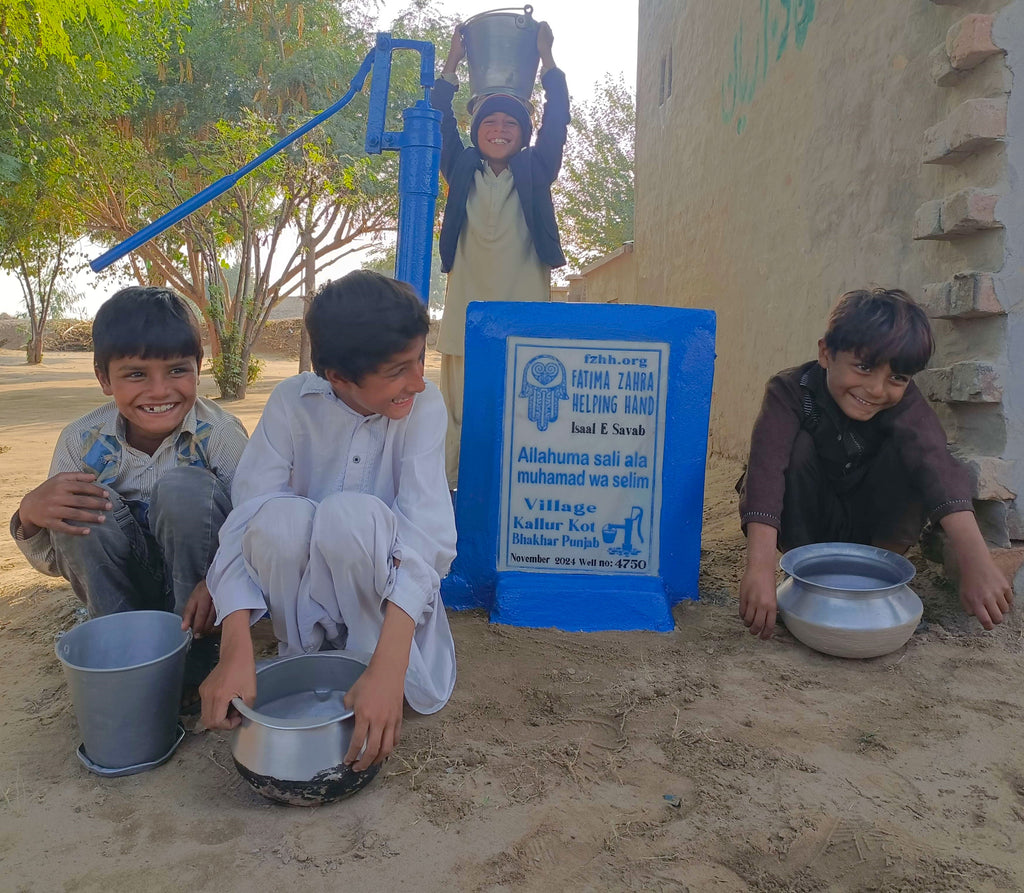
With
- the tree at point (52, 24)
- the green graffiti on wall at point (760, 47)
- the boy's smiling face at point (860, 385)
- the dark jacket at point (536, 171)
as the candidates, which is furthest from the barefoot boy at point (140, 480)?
the tree at point (52, 24)

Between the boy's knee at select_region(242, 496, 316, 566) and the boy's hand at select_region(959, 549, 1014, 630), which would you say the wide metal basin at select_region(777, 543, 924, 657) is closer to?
the boy's hand at select_region(959, 549, 1014, 630)

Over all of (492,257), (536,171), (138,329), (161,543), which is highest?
(536,171)

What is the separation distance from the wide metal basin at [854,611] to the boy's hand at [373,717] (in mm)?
1203

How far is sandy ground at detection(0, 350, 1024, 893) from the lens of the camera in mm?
1333

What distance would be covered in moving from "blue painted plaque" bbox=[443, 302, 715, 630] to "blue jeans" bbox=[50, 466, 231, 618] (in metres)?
0.85

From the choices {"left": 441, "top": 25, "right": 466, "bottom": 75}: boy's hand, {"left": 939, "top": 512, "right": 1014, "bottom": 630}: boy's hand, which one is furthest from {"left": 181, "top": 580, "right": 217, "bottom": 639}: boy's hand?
{"left": 441, "top": 25, "right": 466, "bottom": 75}: boy's hand

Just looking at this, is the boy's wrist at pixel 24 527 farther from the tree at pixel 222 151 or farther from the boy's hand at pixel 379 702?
the tree at pixel 222 151

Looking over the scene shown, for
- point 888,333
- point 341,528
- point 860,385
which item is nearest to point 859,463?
point 860,385

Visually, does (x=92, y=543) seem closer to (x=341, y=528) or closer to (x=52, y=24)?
(x=341, y=528)

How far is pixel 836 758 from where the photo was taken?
5.51 feet

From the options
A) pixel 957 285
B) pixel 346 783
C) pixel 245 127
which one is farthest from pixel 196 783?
pixel 245 127

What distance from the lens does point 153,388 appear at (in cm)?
198

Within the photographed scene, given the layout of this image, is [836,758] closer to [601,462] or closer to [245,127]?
[601,462]

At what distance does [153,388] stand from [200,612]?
0.59 m
